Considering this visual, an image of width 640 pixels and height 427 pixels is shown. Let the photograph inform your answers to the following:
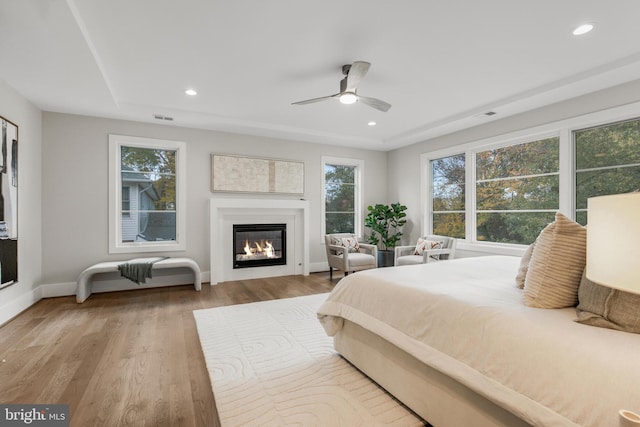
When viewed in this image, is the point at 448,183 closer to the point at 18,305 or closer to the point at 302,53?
the point at 302,53

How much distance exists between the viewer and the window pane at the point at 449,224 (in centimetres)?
527

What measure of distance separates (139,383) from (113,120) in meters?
3.93

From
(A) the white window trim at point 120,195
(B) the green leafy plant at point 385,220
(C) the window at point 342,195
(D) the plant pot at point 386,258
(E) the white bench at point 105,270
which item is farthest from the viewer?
(C) the window at point 342,195

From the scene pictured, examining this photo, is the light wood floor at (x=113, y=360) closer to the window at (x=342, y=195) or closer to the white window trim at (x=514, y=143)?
the window at (x=342, y=195)

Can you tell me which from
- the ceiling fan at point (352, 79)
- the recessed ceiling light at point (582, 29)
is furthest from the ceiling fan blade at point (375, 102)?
the recessed ceiling light at point (582, 29)

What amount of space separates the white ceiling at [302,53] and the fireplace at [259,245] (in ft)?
6.54

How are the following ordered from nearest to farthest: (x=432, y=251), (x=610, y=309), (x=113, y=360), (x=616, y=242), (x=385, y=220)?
(x=616, y=242), (x=610, y=309), (x=113, y=360), (x=432, y=251), (x=385, y=220)

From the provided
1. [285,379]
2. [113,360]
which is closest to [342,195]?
[285,379]

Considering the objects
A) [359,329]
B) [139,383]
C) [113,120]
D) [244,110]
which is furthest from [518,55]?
[113,120]

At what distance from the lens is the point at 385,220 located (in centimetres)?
623

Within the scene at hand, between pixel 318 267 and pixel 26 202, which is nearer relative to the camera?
pixel 26 202

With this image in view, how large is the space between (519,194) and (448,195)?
1232 millimetres

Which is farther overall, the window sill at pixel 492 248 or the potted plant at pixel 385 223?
the potted plant at pixel 385 223

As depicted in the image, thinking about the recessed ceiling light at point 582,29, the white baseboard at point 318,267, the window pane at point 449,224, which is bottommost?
the white baseboard at point 318,267
